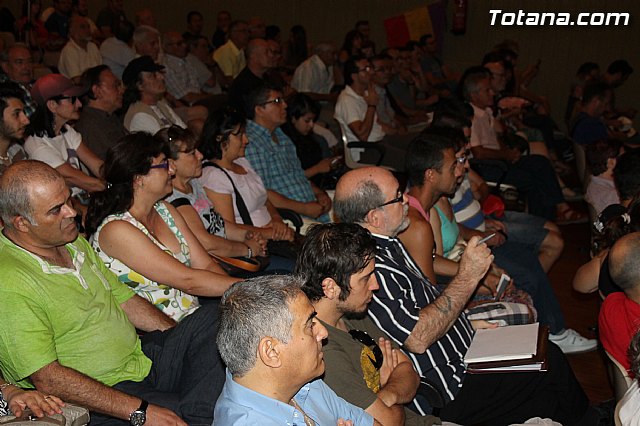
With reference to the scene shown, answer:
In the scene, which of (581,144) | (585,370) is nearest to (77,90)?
(585,370)

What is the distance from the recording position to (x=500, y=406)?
2855mm

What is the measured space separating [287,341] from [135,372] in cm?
100

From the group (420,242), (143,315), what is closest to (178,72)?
(420,242)

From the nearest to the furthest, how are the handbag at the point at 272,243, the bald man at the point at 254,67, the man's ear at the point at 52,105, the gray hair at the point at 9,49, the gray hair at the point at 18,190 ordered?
the gray hair at the point at 18,190, the handbag at the point at 272,243, the man's ear at the point at 52,105, the gray hair at the point at 9,49, the bald man at the point at 254,67

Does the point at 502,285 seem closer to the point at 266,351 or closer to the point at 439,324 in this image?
the point at 439,324

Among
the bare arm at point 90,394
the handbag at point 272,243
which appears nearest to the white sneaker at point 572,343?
the handbag at point 272,243

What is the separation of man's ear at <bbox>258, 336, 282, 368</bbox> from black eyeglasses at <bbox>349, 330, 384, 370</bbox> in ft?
2.15

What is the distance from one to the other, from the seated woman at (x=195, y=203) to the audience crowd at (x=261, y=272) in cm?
1

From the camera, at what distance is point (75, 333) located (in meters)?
2.40

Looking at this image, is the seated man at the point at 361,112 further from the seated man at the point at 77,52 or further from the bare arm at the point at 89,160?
the seated man at the point at 77,52

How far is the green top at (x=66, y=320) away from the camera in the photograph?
2.19 meters

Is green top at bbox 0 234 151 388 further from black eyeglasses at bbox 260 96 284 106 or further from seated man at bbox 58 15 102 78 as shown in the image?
seated man at bbox 58 15 102 78

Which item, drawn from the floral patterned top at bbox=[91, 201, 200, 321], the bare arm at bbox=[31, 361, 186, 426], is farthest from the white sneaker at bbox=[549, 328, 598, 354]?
the bare arm at bbox=[31, 361, 186, 426]

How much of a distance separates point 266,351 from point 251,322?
0.07 meters
